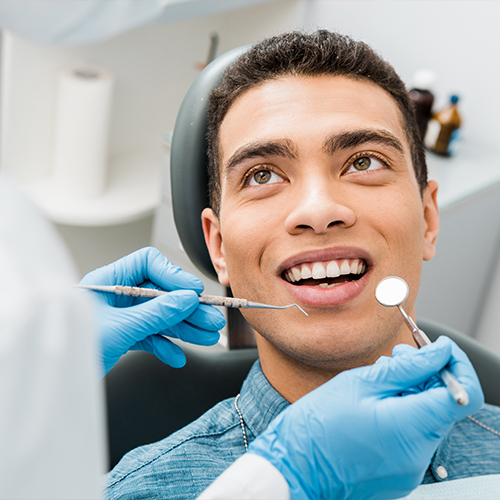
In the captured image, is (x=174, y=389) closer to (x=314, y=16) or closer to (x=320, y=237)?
(x=320, y=237)

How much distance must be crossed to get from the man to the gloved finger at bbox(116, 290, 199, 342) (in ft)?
0.46

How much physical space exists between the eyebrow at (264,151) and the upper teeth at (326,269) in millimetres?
203

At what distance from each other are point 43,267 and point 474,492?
889 millimetres

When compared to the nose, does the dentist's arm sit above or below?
below

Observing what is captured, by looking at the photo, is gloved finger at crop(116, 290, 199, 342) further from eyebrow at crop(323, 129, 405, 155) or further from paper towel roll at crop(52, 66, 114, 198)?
paper towel roll at crop(52, 66, 114, 198)

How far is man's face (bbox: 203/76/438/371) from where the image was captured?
1057 millimetres

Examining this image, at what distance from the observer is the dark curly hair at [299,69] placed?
1207mm

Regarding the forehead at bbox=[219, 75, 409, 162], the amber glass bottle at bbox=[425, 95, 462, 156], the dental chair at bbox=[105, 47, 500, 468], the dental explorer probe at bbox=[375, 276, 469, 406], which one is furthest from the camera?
the amber glass bottle at bbox=[425, 95, 462, 156]

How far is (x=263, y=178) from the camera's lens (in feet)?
3.86

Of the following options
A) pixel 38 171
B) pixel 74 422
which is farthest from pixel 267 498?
pixel 38 171

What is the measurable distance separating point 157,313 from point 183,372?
0.93 feet

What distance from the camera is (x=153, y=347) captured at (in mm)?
1171

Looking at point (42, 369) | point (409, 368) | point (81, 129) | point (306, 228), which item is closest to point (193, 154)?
point (306, 228)

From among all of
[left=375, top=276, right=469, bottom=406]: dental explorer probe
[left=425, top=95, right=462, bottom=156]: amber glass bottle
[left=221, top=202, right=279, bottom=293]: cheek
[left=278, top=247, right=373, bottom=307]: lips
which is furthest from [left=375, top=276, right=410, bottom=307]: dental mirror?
[left=425, top=95, right=462, bottom=156]: amber glass bottle
